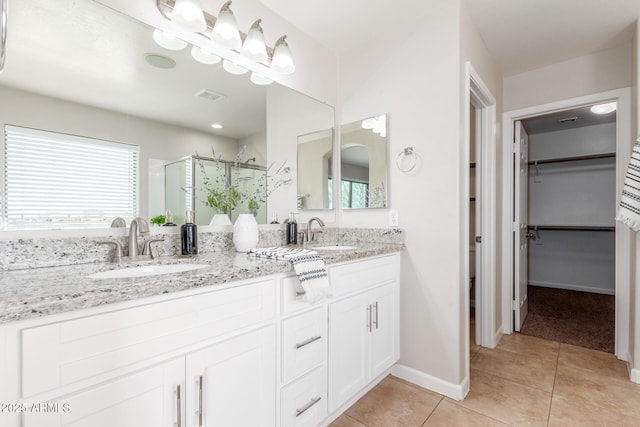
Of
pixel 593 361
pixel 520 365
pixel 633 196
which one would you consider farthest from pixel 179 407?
pixel 593 361

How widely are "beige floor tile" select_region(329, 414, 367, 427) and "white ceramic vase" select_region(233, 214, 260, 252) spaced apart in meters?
1.00

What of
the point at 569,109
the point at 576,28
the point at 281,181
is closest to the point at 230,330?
the point at 281,181

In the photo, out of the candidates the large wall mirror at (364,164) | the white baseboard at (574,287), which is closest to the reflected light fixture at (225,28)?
the large wall mirror at (364,164)

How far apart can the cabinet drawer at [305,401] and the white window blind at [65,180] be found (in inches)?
41.3

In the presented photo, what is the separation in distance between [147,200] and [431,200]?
1.57 meters

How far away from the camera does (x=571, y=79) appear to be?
2518mm

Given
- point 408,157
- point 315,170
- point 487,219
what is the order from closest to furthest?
point 408,157 → point 315,170 → point 487,219

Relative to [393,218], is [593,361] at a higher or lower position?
lower

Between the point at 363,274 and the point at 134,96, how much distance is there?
1.42 metres

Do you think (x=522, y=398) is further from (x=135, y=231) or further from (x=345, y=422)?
(x=135, y=231)

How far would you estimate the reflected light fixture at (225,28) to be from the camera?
5.05ft

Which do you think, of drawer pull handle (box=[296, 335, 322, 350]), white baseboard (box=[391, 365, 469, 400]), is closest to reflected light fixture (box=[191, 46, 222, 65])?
drawer pull handle (box=[296, 335, 322, 350])

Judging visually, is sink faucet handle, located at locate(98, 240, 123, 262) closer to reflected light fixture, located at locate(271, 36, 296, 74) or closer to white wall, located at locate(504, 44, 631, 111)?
reflected light fixture, located at locate(271, 36, 296, 74)

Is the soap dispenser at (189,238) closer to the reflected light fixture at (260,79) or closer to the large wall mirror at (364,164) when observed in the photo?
the reflected light fixture at (260,79)
